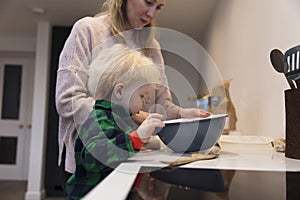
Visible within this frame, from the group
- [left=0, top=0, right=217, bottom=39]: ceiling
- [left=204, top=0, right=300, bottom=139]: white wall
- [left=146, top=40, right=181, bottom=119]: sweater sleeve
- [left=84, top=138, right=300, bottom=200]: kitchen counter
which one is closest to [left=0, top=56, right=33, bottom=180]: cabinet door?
[left=0, top=0, right=217, bottom=39]: ceiling

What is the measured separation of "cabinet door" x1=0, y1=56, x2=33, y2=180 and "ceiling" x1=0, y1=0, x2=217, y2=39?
98 centimetres

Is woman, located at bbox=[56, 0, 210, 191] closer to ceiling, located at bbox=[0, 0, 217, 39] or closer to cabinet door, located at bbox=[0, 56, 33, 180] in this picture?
ceiling, located at bbox=[0, 0, 217, 39]

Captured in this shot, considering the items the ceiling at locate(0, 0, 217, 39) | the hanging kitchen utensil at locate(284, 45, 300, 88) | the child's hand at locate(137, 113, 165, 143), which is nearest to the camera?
the child's hand at locate(137, 113, 165, 143)

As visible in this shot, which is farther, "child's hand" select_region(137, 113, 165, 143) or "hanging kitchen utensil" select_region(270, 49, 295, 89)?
"hanging kitchen utensil" select_region(270, 49, 295, 89)

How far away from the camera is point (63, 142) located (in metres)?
0.83

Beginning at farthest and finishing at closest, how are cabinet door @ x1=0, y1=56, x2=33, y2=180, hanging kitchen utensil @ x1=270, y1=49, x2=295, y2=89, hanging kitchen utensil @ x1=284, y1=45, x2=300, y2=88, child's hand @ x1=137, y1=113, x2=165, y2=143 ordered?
cabinet door @ x1=0, y1=56, x2=33, y2=180 < hanging kitchen utensil @ x1=270, y1=49, x2=295, y2=89 < hanging kitchen utensil @ x1=284, y1=45, x2=300, y2=88 < child's hand @ x1=137, y1=113, x2=165, y2=143

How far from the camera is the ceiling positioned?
293 cm

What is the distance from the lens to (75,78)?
2.52 feet

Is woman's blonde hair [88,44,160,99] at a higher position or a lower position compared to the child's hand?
higher

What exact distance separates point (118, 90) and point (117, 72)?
1.5 inches

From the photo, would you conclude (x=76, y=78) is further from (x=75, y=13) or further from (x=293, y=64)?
(x=75, y=13)

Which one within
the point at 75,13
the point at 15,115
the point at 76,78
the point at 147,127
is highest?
the point at 75,13

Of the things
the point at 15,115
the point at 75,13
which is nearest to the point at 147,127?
the point at 75,13

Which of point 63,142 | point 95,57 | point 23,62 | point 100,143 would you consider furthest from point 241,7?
point 23,62
